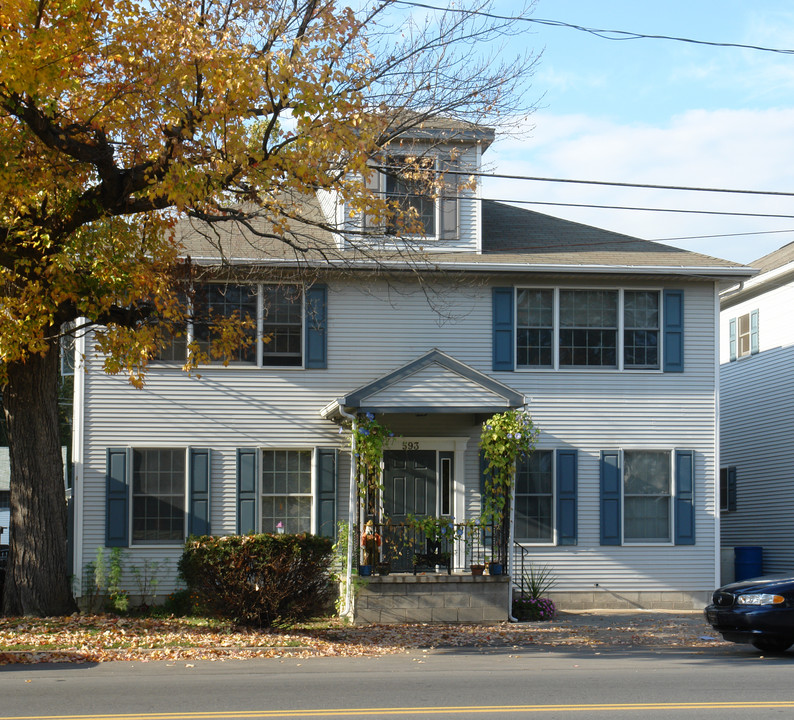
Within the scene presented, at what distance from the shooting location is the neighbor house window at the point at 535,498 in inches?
701

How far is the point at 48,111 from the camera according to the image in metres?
11.4

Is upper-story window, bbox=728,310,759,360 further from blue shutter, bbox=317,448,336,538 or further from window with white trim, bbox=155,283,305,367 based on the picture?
window with white trim, bbox=155,283,305,367

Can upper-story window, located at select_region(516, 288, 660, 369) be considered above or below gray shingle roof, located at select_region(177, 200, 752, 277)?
below

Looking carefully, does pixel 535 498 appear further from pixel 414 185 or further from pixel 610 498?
pixel 414 185

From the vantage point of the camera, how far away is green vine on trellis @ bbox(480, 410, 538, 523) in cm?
1582

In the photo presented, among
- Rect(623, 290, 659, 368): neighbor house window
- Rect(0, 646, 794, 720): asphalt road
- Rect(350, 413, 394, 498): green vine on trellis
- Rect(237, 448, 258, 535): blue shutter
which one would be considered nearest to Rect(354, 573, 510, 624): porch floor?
Rect(350, 413, 394, 498): green vine on trellis

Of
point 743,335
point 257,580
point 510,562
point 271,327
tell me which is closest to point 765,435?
point 743,335

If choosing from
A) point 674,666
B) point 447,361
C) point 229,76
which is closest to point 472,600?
point 447,361

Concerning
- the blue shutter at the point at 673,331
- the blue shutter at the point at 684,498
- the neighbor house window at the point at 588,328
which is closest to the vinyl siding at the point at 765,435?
the blue shutter at the point at 684,498

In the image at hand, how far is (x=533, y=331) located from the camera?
59.5 ft

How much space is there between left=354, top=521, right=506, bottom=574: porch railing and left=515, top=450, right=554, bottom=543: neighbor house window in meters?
0.73

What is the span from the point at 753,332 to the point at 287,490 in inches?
494

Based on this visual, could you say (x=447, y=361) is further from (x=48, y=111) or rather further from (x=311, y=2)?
(x=48, y=111)

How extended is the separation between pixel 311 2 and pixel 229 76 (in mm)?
2060
